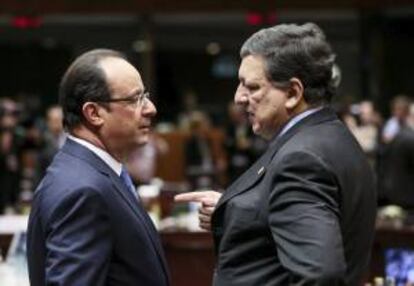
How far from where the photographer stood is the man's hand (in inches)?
112

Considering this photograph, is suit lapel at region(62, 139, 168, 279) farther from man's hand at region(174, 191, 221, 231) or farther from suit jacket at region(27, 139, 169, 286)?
man's hand at region(174, 191, 221, 231)

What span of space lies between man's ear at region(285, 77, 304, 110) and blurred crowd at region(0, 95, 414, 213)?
4.38 metres

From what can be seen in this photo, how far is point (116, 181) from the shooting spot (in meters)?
2.81

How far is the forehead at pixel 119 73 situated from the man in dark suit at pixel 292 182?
0.36 metres

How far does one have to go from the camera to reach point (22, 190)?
11.5 m

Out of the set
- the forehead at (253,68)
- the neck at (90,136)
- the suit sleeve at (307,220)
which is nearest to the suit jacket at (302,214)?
the suit sleeve at (307,220)

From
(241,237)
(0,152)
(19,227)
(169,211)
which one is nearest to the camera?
(241,237)

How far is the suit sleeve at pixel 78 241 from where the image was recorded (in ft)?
8.47

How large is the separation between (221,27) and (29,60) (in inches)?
224

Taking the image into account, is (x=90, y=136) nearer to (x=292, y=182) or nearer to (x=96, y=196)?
(x=96, y=196)

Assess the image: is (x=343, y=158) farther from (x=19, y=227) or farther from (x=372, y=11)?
(x=372, y=11)

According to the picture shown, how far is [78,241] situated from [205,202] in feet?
1.38

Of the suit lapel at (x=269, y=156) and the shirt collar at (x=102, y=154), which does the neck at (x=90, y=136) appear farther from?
the suit lapel at (x=269, y=156)

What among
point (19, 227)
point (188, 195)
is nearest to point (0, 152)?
point (19, 227)
